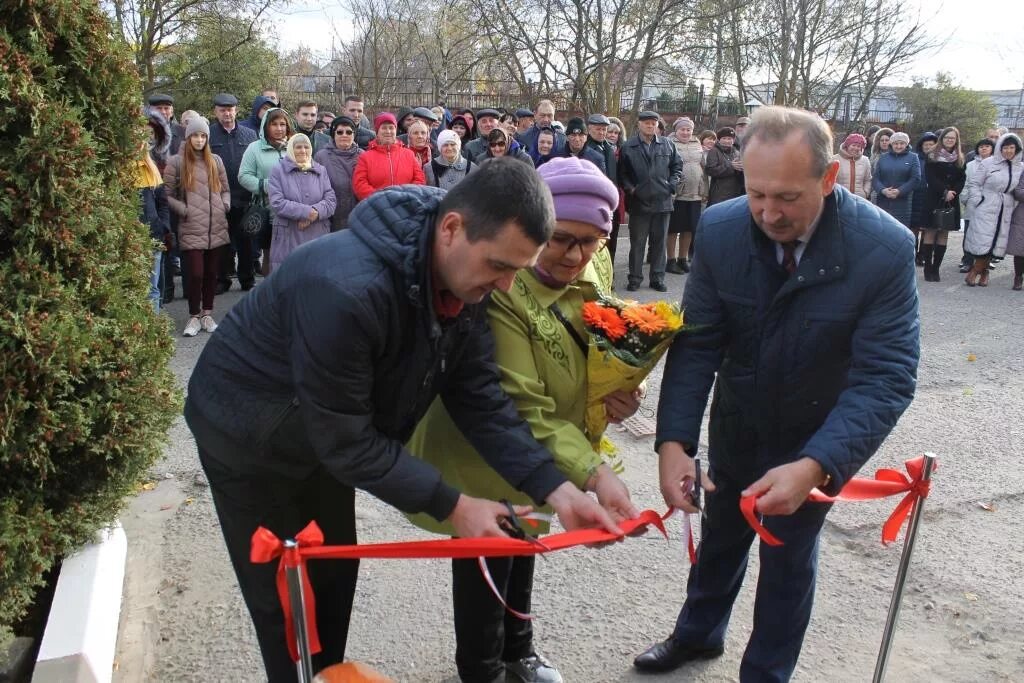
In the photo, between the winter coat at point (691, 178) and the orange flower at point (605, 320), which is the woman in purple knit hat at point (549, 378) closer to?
the orange flower at point (605, 320)

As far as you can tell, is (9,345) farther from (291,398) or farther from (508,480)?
(508,480)

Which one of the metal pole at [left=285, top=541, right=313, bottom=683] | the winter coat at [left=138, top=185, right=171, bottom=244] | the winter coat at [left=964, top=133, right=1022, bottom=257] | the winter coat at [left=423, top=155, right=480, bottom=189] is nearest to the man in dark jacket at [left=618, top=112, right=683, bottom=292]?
the winter coat at [left=423, top=155, right=480, bottom=189]

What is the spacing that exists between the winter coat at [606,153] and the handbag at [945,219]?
4818mm

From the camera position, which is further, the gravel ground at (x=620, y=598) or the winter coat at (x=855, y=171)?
the winter coat at (x=855, y=171)

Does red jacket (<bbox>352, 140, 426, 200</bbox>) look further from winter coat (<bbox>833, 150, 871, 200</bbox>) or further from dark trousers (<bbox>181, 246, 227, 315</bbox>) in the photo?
winter coat (<bbox>833, 150, 871, 200</bbox>)

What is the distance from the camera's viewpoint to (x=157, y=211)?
780cm

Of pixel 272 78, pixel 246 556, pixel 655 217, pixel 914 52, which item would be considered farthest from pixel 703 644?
pixel 914 52

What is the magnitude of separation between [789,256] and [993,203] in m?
10.8

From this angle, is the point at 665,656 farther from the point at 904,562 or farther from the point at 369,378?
the point at 369,378

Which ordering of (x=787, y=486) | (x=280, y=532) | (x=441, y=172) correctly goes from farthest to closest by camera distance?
(x=441, y=172), (x=280, y=532), (x=787, y=486)

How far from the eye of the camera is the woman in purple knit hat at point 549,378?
8.48ft

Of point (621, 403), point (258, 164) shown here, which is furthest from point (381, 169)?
point (621, 403)

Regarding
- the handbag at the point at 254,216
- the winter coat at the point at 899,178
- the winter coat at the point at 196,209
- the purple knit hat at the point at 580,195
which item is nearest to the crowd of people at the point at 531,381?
the purple knit hat at the point at 580,195

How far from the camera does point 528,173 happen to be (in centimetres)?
208
